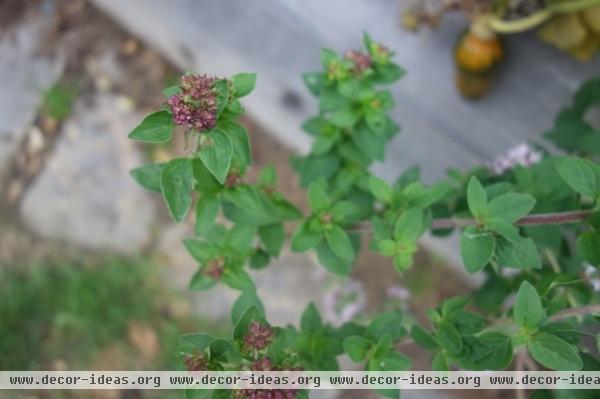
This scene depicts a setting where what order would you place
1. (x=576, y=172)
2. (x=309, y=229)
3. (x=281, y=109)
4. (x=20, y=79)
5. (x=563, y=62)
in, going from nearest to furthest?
(x=576, y=172), (x=309, y=229), (x=563, y=62), (x=281, y=109), (x=20, y=79)

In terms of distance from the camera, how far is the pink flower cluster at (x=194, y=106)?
2.65 ft

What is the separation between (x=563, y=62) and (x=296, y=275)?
93cm

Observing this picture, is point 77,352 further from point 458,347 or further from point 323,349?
point 458,347

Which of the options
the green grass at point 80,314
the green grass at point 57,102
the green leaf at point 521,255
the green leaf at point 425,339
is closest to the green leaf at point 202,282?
the green leaf at point 425,339

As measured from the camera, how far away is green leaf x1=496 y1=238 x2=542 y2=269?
92cm

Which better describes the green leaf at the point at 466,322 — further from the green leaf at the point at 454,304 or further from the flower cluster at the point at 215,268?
the flower cluster at the point at 215,268

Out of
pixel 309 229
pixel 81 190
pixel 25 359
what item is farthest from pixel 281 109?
pixel 25 359

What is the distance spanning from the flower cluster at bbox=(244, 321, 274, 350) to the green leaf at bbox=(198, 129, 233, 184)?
7.3 inches

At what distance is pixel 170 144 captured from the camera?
2.18m

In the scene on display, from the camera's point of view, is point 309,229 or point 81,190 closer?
Result: point 309,229

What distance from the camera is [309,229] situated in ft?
3.70

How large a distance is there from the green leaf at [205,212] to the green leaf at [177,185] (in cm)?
16

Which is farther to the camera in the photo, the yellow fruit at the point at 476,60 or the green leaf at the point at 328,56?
the yellow fruit at the point at 476,60

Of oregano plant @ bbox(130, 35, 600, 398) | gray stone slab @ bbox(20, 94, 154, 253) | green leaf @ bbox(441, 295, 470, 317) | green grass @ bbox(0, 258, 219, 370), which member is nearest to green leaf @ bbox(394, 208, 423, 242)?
oregano plant @ bbox(130, 35, 600, 398)
